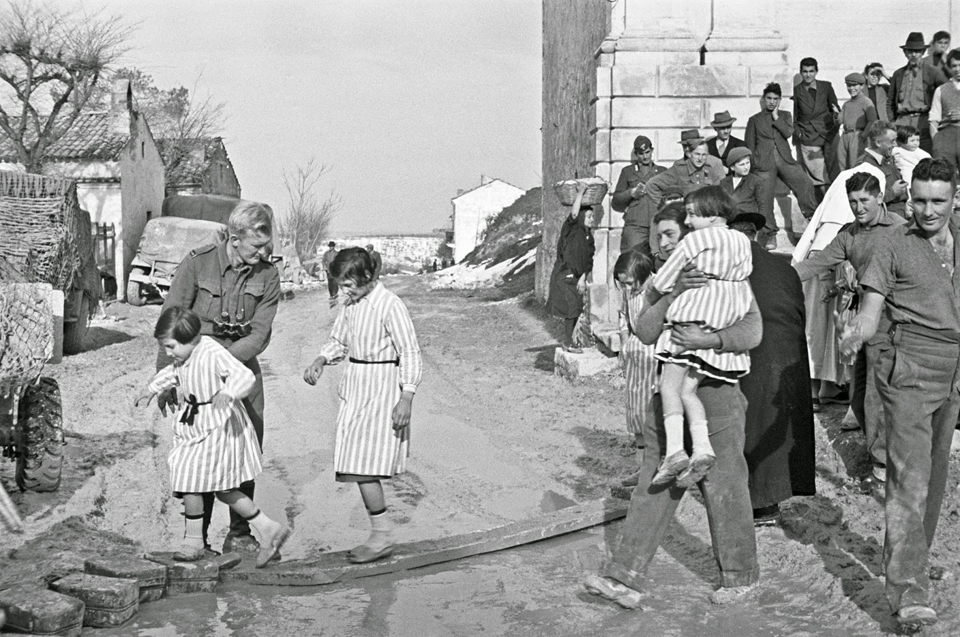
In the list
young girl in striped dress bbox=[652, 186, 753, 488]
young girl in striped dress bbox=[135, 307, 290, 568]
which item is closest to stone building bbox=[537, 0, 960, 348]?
young girl in striped dress bbox=[135, 307, 290, 568]

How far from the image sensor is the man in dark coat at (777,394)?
6.06 metres

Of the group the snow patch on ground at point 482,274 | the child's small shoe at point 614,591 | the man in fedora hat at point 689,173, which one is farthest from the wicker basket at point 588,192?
the snow patch on ground at point 482,274

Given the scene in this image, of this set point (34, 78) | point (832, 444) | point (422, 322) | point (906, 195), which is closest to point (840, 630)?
point (832, 444)

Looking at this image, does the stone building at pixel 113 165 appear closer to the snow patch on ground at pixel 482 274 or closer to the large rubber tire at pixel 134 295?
the large rubber tire at pixel 134 295

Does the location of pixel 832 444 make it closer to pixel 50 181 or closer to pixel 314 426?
pixel 314 426

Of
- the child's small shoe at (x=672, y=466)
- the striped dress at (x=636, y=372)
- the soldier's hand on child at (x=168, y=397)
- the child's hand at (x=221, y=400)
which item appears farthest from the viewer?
the striped dress at (x=636, y=372)

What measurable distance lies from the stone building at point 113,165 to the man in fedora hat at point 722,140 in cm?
2070

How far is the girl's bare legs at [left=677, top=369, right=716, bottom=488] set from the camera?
16.3ft

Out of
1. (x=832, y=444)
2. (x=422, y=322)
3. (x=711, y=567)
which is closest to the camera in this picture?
(x=711, y=567)

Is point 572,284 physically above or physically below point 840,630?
above

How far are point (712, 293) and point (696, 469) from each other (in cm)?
80

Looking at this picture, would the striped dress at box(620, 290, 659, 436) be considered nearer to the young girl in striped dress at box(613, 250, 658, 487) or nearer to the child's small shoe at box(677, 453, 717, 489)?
the young girl in striped dress at box(613, 250, 658, 487)

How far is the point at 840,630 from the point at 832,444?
3.63 m

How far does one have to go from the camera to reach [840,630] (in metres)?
5.00
